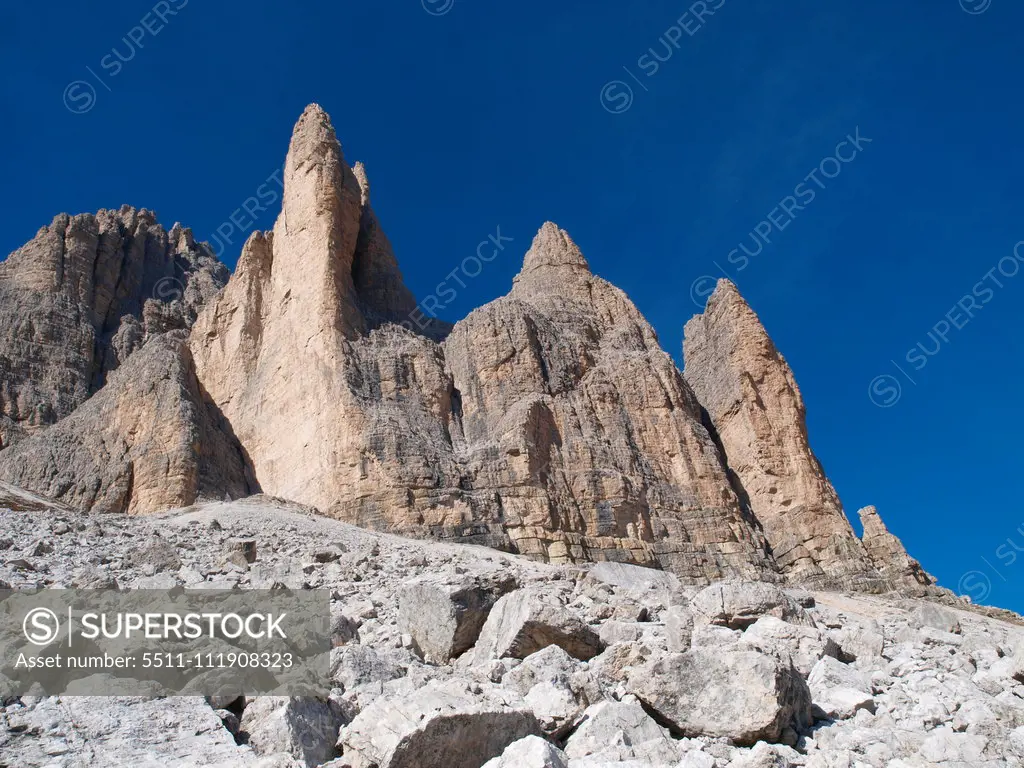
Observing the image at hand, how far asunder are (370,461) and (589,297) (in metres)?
24.3

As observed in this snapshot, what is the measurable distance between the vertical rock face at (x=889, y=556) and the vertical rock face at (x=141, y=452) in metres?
29.6

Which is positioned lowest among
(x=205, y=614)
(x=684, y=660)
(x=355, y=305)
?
(x=684, y=660)

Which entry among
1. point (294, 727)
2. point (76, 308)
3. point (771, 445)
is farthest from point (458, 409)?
point (294, 727)

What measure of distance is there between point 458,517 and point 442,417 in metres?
8.14

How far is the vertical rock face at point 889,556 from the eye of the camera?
120 ft

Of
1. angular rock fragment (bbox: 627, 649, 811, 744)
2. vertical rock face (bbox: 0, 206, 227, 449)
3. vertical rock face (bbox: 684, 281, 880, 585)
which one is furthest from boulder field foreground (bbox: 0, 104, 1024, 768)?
vertical rock face (bbox: 0, 206, 227, 449)

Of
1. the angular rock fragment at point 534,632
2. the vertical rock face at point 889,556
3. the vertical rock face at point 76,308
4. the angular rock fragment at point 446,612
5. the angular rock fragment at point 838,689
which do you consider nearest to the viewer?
the angular rock fragment at point 838,689

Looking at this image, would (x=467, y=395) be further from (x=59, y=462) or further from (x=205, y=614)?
(x=205, y=614)

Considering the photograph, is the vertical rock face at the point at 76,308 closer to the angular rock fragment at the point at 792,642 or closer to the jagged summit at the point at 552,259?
the jagged summit at the point at 552,259

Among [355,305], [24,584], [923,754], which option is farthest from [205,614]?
[355,305]

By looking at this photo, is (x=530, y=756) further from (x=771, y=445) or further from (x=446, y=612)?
(x=771, y=445)

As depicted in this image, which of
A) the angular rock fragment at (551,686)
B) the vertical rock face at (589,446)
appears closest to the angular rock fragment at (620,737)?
the angular rock fragment at (551,686)

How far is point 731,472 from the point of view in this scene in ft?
149

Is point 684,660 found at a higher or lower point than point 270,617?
lower
